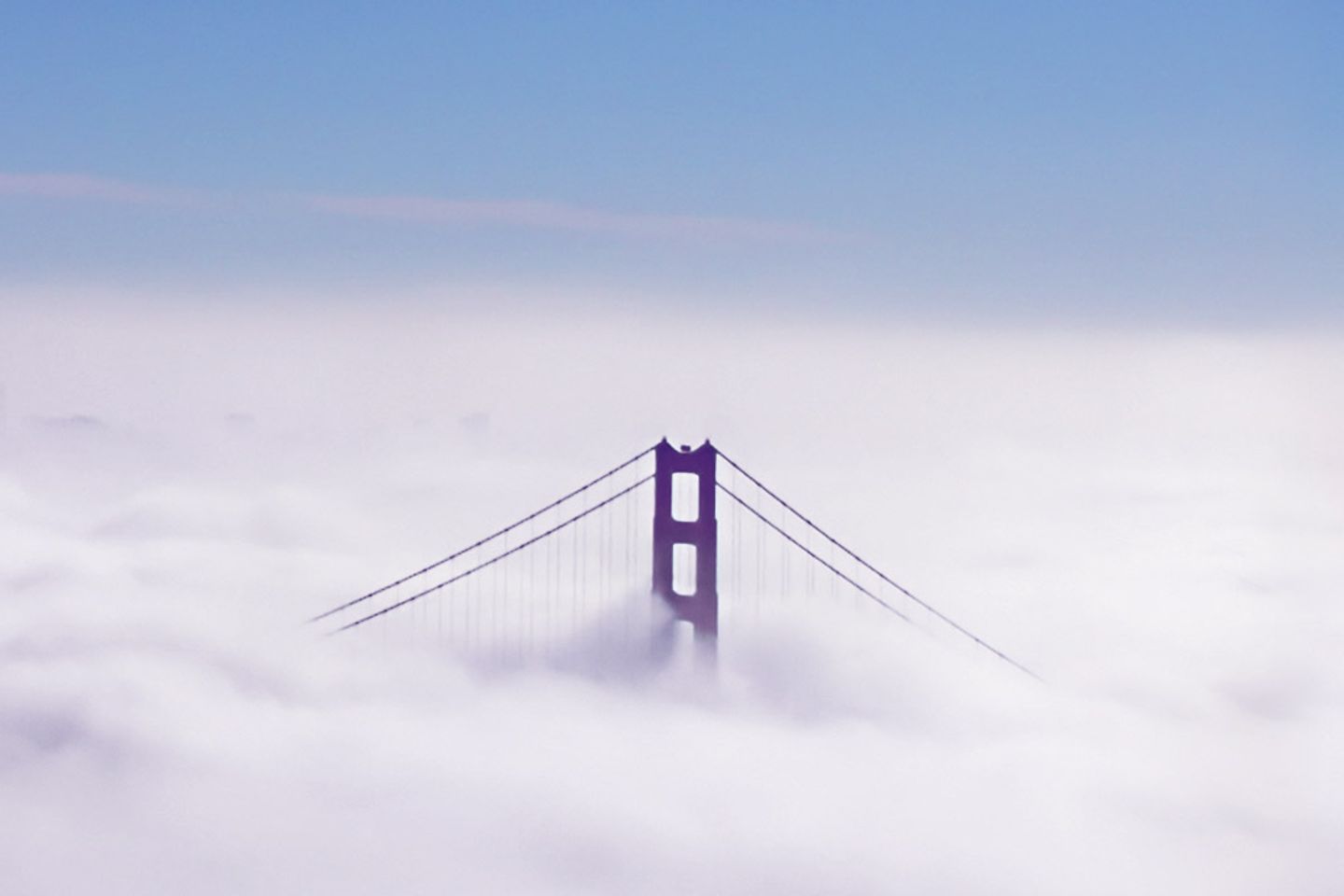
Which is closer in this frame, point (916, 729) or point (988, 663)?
point (916, 729)

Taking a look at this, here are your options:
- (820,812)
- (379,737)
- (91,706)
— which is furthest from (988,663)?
(91,706)

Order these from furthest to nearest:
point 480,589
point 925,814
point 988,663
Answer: point 480,589 < point 988,663 < point 925,814

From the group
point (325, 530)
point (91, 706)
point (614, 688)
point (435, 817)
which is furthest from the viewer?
point (325, 530)

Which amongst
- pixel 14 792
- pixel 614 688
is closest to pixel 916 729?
pixel 614 688

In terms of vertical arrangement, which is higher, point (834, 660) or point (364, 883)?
point (834, 660)

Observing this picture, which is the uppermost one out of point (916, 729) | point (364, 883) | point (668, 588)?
point (668, 588)

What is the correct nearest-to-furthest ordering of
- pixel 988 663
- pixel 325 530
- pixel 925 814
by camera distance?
pixel 925 814 < pixel 988 663 < pixel 325 530

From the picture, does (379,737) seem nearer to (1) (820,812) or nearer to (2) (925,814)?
(1) (820,812)

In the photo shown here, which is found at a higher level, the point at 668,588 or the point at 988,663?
the point at 668,588

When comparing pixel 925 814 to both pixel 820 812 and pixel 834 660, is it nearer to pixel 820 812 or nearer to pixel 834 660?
pixel 820 812
